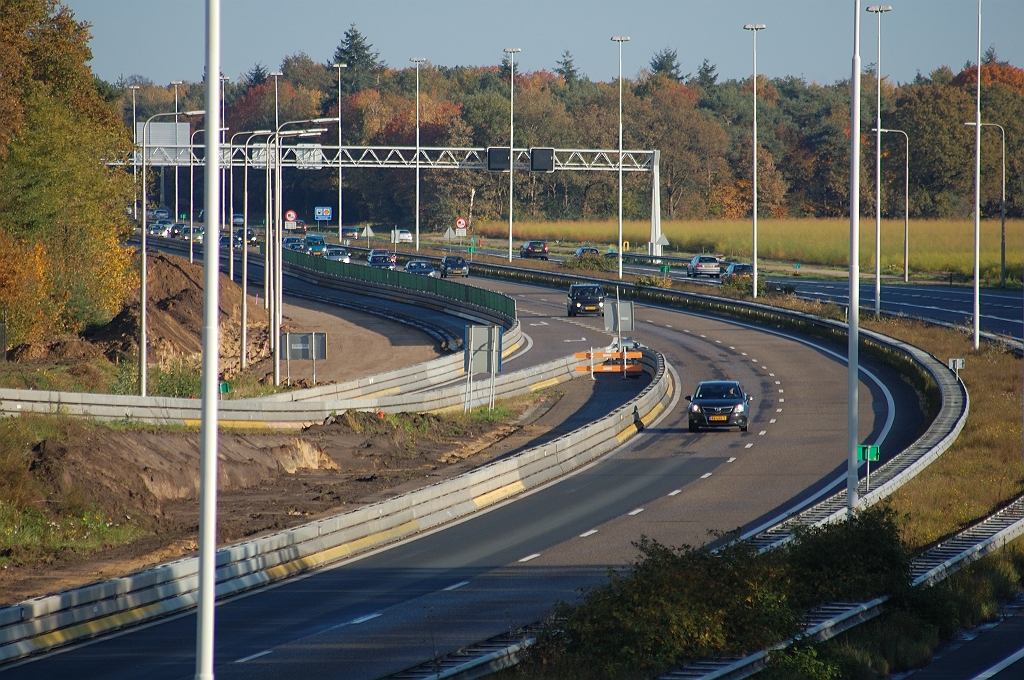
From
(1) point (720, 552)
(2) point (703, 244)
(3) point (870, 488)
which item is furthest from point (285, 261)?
(1) point (720, 552)

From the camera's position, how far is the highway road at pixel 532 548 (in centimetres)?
1608

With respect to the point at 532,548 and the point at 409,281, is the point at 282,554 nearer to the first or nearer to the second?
the point at 532,548

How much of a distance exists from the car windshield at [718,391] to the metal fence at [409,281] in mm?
22439

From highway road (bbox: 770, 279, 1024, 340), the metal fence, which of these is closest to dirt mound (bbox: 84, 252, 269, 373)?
the metal fence

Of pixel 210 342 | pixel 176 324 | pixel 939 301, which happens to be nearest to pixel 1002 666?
pixel 210 342

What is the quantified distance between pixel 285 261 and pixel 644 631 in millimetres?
85915

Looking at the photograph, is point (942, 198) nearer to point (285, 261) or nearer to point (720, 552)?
point (285, 261)

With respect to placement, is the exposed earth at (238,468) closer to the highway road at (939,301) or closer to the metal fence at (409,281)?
the metal fence at (409,281)

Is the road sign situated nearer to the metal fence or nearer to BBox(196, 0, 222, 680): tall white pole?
BBox(196, 0, 222, 680): tall white pole

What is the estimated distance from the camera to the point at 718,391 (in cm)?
3869

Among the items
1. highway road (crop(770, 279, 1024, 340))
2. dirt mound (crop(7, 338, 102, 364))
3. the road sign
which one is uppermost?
highway road (crop(770, 279, 1024, 340))

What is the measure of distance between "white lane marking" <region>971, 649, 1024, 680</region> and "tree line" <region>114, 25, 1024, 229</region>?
11598cm

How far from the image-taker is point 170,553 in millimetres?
22531

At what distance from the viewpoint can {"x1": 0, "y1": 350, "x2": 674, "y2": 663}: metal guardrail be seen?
648 inches
